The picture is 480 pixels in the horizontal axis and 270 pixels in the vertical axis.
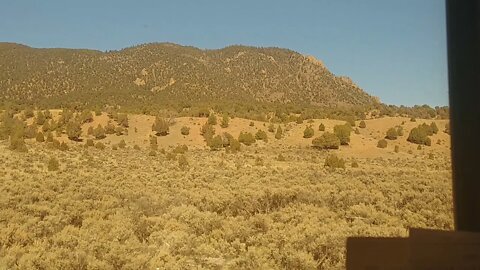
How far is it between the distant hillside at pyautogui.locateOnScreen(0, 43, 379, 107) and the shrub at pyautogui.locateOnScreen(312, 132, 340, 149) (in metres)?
29.6

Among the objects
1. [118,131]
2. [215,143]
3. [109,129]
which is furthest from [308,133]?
[109,129]

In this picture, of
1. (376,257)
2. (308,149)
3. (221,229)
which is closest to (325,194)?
(221,229)

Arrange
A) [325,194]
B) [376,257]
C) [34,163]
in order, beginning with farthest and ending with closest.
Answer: [34,163], [325,194], [376,257]

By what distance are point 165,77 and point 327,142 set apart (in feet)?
182

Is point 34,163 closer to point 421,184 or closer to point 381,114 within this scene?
point 421,184

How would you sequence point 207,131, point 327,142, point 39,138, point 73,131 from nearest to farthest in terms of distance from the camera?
point 39,138 → point 327,142 → point 73,131 → point 207,131

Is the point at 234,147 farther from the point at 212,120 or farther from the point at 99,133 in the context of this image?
the point at 99,133

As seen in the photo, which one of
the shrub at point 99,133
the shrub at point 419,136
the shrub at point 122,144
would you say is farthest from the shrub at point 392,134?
the shrub at point 99,133

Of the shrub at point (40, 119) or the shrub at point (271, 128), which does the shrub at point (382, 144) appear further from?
the shrub at point (40, 119)

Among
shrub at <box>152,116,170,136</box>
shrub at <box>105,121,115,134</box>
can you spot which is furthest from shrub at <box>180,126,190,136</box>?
shrub at <box>105,121,115,134</box>

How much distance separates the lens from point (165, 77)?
314ft

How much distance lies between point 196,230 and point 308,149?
3525 centimetres

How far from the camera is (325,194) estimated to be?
1681 cm

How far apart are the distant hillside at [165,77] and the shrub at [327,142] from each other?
1164 inches
